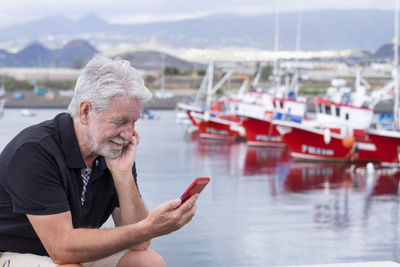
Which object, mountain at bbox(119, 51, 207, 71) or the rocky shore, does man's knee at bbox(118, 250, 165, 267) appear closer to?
the rocky shore

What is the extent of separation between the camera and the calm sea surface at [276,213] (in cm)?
654

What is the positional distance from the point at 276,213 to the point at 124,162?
6675 millimetres

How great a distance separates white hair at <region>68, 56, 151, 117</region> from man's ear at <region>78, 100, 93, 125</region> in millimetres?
16

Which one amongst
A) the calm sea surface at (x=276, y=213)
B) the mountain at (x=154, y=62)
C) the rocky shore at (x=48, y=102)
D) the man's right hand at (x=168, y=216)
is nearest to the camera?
the man's right hand at (x=168, y=216)

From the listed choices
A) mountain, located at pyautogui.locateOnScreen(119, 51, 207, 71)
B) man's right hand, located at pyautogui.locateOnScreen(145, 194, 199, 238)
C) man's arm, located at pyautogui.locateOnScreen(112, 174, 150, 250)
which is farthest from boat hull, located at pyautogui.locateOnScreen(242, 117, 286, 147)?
mountain, located at pyautogui.locateOnScreen(119, 51, 207, 71)

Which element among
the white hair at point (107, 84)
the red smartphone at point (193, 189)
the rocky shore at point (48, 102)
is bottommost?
the rocky shore at point (48, 102)

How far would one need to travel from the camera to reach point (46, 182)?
2.42 m

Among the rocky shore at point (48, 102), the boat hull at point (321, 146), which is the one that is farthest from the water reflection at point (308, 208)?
the rocky shore at point (48, 102)

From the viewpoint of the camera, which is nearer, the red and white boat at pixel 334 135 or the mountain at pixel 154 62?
the red and white boat at pixel 334 135

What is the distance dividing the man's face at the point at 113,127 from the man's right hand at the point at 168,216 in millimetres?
271

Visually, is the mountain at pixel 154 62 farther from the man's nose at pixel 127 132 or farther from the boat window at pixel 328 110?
the man's nose at pixel 127 132

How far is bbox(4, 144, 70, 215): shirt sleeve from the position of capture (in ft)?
7.89

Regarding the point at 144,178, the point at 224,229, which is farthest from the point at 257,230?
the point at 144,178

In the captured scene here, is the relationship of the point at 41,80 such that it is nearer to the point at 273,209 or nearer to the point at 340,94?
the point at 340,94
